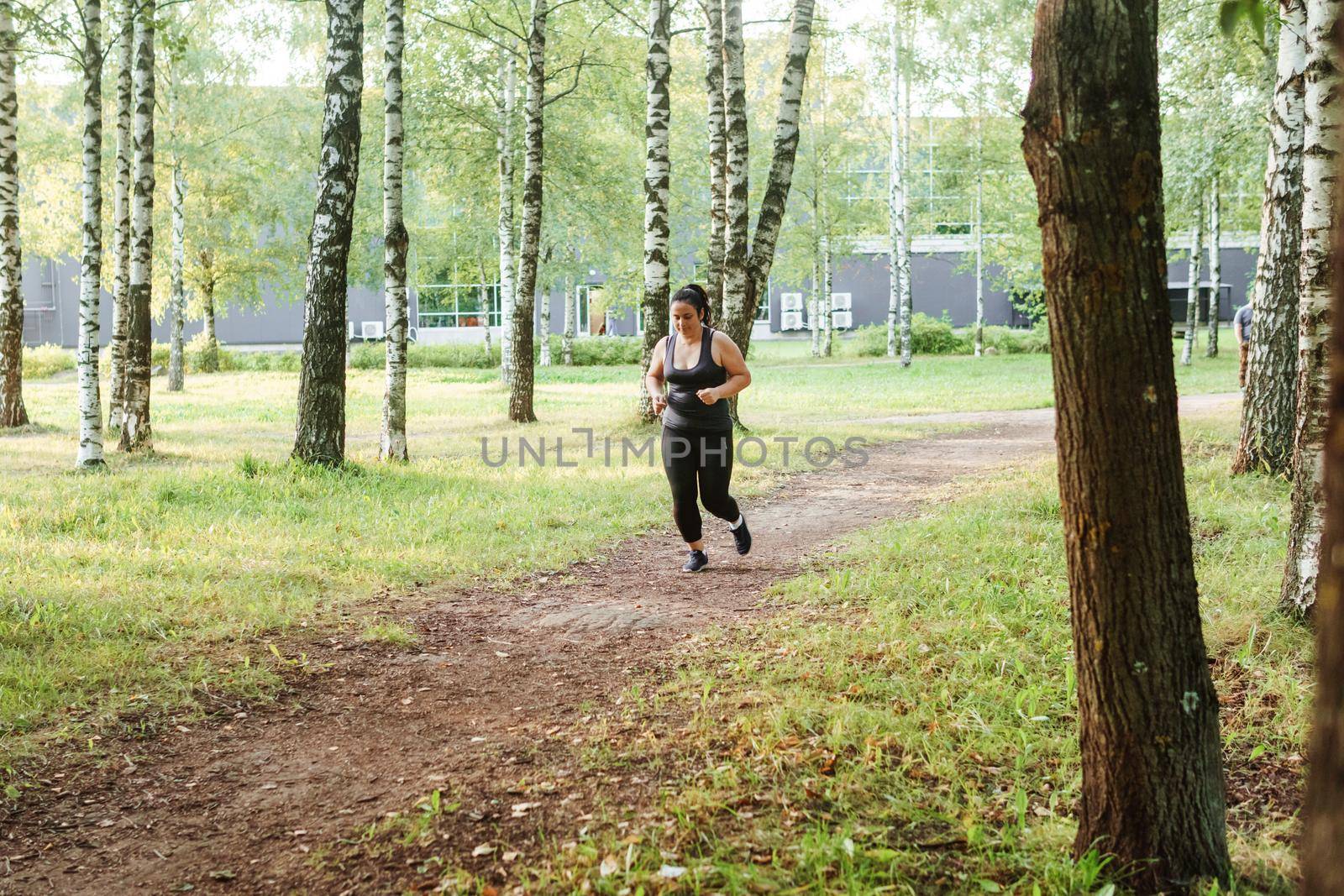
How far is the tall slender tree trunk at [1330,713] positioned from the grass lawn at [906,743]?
6.01 ft

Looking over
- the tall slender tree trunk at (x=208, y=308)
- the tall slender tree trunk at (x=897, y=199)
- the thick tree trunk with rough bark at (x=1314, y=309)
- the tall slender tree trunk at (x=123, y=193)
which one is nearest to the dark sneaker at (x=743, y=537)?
the thick tree trunk with rough bark at (x=1314, y=309)

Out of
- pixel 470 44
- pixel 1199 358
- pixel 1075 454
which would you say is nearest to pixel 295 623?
pixel 1075 454

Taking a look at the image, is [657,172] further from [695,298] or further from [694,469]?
[694,469]

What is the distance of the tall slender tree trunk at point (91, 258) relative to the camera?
1255 centimetres

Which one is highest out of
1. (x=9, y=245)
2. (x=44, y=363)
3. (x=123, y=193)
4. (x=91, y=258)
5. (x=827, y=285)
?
(x=827, y=285)

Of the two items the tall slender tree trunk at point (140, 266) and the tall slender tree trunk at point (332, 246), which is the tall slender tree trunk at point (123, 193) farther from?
the tall slender tree trunk at point (332, 246)

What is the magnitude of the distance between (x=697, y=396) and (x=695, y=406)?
0.13 m

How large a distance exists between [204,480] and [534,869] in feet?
28.9

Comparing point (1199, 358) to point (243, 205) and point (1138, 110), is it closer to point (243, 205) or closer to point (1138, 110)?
point (243, 205)

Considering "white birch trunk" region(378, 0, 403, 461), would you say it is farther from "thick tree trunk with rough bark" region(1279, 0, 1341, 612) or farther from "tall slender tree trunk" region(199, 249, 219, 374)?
"tall slender tree trunk" region(199, 249, 219, 374)

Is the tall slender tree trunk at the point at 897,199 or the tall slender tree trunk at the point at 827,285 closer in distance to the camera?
the tall slender tree trunk at the point at 897,199

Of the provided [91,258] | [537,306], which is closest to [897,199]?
[537,306]

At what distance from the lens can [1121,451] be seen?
307 cm

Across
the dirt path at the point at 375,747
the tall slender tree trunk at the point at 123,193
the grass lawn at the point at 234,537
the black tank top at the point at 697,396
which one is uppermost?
the tall slender tree trunk at the point at 123,193
